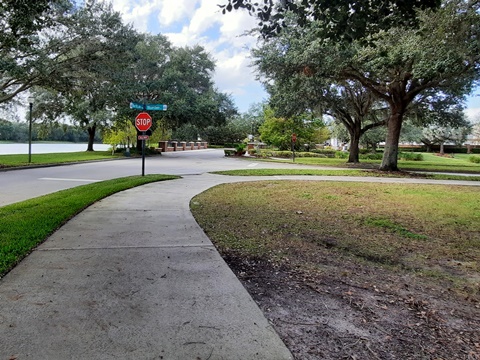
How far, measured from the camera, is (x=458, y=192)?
34.5 feet

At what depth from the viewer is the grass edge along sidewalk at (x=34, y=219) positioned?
379cm

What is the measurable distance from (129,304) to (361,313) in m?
1.85

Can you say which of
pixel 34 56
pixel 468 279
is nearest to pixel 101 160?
pixel 34 56

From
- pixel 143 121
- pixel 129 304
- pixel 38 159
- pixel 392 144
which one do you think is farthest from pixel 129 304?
pixel 38 159

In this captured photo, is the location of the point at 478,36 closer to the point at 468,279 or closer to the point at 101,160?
the point at 468,279

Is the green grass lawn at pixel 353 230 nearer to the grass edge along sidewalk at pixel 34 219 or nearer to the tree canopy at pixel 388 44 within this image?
the grass edge along sidewalk at pixel 34 219

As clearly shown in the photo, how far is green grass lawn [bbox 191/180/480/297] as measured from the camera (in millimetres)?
3928

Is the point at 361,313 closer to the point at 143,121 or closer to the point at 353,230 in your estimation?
the point at 353,230

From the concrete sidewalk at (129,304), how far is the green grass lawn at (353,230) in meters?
0.88

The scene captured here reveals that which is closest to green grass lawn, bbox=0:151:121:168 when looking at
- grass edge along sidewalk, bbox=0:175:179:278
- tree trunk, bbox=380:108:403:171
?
grass edge along sidewalk, bbox=0:175:179:278

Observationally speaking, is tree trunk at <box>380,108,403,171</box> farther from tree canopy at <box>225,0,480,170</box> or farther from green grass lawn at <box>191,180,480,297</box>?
green grass lawn at <box>191,180,480,297</box>

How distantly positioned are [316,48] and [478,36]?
6122mm

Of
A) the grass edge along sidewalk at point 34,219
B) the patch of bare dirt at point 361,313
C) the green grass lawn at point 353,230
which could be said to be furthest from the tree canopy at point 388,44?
the grass edge along sidewalk at point 34,219

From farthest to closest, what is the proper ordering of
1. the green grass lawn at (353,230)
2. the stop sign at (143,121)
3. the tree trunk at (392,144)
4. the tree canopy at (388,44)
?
the tree trunk at (392,144) < the stop sign at (143,121) < the tree canopy at (388,44) < the green grass lawn at (353,230)
